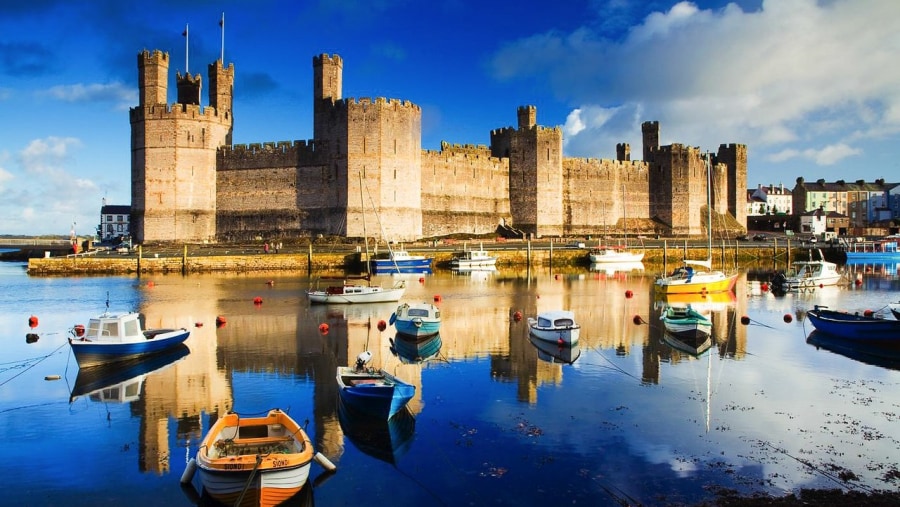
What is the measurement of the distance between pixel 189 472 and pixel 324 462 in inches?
69.2

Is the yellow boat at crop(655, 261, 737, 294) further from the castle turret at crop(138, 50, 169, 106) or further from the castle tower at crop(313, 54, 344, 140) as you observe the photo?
the castle turret at crop(138, 50, 169, 106)

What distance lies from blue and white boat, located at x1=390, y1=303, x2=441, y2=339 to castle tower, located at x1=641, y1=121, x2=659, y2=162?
50570 millimetres

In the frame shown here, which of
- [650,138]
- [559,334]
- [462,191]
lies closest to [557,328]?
[559,334]

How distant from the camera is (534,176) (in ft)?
193

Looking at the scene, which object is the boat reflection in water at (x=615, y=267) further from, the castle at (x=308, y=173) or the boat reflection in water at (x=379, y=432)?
the boat reflection in water at (x=379, y=432)

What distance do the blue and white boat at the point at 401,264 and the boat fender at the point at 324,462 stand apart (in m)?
32.2

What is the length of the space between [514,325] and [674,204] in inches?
1794

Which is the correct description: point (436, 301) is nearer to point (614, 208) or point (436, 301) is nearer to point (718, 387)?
point (718, 387)

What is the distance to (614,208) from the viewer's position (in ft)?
214

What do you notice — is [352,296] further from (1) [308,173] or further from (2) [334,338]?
(1) [308,173]

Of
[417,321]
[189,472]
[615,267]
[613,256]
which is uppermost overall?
[613,256]

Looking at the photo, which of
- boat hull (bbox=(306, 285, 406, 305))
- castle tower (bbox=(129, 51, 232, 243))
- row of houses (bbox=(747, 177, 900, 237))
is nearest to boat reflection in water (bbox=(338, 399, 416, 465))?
boat hull (bbox=(306, 285, 406, 305))

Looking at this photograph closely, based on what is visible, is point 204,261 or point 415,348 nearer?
point 415,348

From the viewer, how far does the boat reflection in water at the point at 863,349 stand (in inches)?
723
